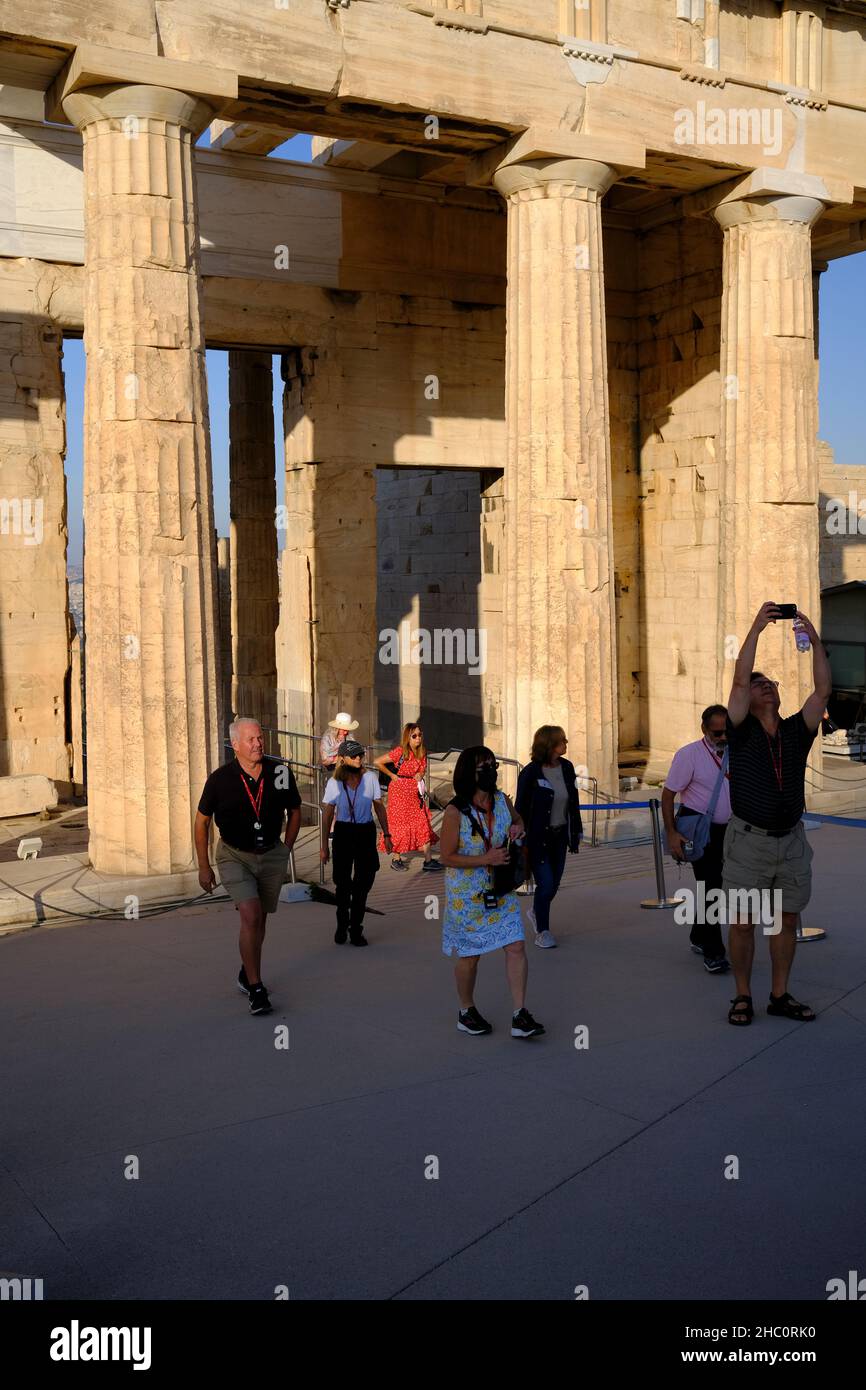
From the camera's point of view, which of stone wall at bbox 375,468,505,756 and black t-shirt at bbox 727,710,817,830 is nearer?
black t-shirt at bbox 727,710,817,830

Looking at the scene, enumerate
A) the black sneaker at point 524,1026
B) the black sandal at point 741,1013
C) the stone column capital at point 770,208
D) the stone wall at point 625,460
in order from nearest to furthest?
the black sneaker at point 524,1026 → the black sandal at point 741,1013 → the stone column capital at point 770,208 → the stone wall at point 625,460

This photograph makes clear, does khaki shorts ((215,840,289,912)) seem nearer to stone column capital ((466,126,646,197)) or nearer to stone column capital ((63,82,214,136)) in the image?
stone column capital ((63,82,214,136))

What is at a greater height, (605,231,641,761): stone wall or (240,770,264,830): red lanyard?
(605,231,641,761): stone wall

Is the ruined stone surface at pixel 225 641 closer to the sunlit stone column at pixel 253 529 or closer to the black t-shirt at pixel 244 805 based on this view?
the sunlit stone column at pixel 253 529

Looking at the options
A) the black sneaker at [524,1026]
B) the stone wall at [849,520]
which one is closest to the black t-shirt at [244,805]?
the black sneaker at [524,1026]

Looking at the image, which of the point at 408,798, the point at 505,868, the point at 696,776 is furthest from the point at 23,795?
the point at 505,868

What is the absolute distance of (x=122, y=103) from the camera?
10.3 meters

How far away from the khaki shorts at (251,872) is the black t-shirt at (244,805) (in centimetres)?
6

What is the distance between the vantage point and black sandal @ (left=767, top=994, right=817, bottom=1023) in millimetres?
7113

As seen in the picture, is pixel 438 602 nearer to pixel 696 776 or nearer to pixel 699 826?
pixel 696 776

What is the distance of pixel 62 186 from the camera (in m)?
14.2

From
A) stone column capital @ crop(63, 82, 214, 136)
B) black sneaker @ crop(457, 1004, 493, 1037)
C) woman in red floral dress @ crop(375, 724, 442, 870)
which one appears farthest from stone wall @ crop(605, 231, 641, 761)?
black sneaker @ crop(457, 1004, 493, 1037)

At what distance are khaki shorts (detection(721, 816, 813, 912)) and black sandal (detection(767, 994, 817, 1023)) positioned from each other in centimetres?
53

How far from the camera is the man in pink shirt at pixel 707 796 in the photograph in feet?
26.7
